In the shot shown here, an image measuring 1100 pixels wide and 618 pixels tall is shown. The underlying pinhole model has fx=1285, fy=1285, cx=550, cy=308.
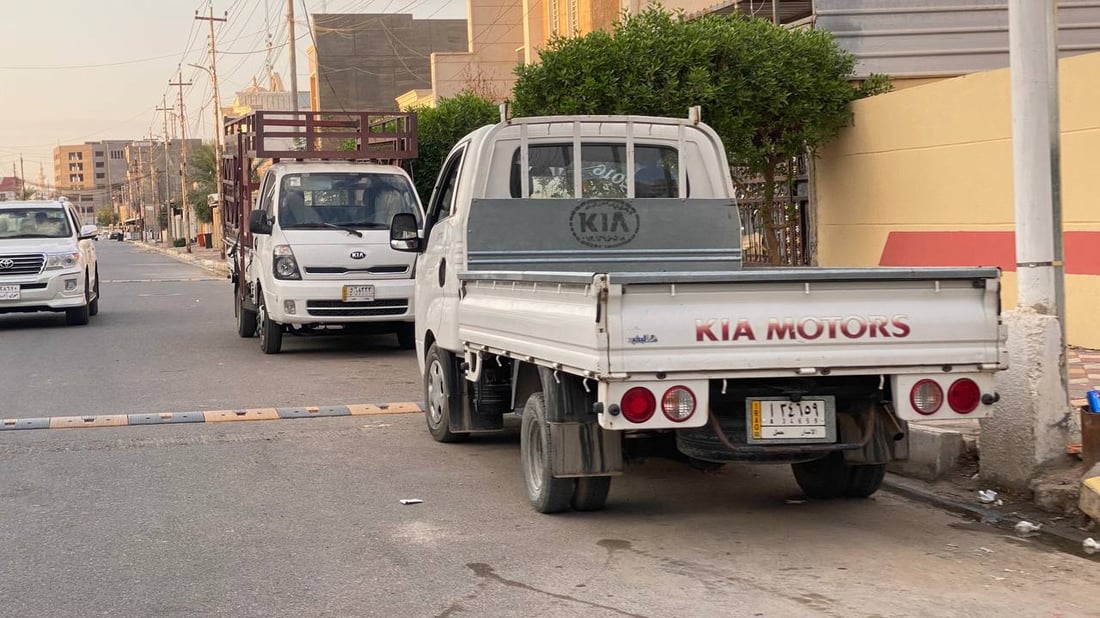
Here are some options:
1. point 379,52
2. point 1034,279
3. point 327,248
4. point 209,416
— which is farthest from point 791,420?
point 379,52

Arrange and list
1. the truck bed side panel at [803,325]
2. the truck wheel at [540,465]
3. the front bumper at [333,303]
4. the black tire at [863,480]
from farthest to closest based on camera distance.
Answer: the front bumper at [333,303] → the black tire at [863,480] → the truck wheel at [540,465] → the truck bed side panel at [803,325]

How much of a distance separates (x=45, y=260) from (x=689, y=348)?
600 inches

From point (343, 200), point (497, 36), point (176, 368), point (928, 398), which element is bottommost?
point (176, 368)

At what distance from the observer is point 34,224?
1986 centimetres

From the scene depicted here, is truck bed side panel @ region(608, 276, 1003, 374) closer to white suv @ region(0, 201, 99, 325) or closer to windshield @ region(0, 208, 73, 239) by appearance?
white suv @ region(0, 201, 99, 325)

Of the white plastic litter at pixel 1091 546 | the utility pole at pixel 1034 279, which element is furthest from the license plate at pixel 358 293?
the white plastic litter at pixel 1091 546

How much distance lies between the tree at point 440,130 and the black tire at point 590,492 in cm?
1616

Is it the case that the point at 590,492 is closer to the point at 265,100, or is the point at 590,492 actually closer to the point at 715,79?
the point at 715,79

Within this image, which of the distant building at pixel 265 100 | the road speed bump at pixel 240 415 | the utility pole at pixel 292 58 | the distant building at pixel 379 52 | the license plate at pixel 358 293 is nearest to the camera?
the road speed bump at pixel 240 415

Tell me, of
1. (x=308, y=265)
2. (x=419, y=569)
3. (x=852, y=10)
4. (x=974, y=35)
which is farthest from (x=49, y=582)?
(x=974, y=35)

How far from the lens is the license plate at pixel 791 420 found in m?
6.20

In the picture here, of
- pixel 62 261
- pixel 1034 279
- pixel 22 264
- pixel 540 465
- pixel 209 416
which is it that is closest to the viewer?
pixel 540 465

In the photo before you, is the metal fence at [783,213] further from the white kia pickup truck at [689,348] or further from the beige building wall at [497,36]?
the beige building wall at [497,36]

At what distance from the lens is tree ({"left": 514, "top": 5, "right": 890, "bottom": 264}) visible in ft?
46.8
